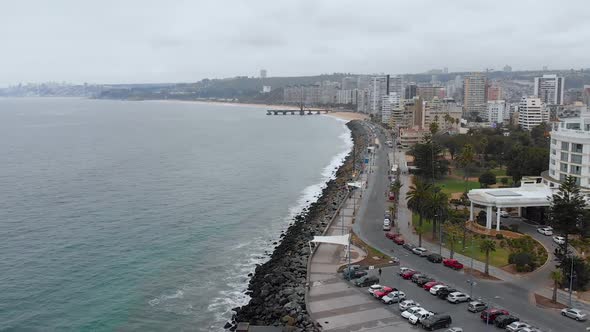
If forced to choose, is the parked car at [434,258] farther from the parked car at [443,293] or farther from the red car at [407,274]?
the parked car at [443,293]

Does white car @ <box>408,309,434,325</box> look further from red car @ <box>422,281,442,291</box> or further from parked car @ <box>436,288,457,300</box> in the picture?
red car @ <box>422,281,442,291</box>

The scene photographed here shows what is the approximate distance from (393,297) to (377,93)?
15316cm

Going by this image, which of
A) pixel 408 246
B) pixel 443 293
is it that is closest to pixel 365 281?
pixel 443 293

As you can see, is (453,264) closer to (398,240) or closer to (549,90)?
(398,240)

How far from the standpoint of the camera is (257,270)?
97.7 ft

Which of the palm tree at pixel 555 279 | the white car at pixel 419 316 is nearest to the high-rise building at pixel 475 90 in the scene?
the palm tree at pixel 555 279

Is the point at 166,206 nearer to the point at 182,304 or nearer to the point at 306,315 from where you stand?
the point at 182,304

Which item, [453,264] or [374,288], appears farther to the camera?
[453,264]

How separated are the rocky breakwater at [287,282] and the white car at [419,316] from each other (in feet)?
11.3

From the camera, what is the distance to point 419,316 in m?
20.7

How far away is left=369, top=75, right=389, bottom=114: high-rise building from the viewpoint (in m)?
164

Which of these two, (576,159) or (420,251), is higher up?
(576,159)

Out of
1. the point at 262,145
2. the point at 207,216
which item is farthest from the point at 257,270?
the point at 262,145

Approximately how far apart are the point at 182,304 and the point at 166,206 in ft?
63.5
